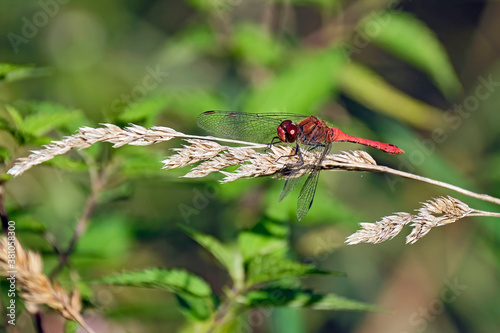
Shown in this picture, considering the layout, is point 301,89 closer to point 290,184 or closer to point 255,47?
point 255,47

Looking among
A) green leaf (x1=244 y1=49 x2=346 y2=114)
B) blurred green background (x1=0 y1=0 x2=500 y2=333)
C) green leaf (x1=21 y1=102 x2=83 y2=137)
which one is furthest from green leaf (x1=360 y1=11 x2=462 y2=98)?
green leaf (x1=21 y1=102 x2=83 y2=137)

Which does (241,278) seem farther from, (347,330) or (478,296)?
(478,296)

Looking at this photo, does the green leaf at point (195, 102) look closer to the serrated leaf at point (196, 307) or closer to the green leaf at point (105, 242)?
the green leaf at point (105, 242)

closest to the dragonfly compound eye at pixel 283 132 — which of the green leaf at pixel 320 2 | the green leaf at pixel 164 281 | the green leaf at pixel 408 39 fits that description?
the green leaf at pixel 164 281

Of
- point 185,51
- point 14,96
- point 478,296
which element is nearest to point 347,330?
point 478,296

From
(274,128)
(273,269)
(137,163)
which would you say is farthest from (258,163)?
(274,128)
